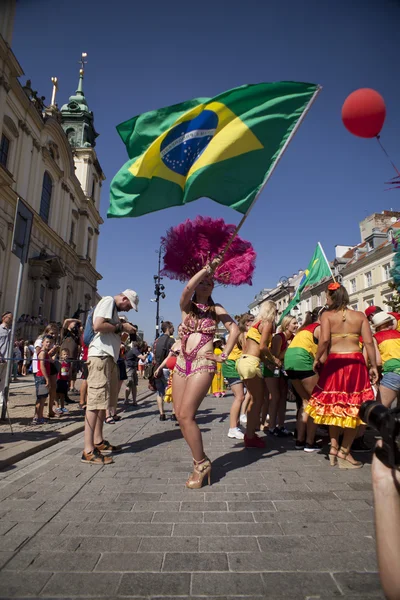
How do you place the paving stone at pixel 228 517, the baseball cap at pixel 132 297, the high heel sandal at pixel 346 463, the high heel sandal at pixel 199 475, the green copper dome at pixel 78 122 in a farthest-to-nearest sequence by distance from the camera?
the green copper dome at pixel 78 122 < the baseball cap at pixel 132 297 < the high heel sandal at pixel 346 463 < the high heel sandal at pixel 199 475 < the paving stone at pixel 228 517

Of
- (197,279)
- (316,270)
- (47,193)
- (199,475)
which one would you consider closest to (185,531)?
(199,475)

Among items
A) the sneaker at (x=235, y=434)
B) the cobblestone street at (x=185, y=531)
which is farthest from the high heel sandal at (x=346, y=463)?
the sneaker at (x=235, y=434)

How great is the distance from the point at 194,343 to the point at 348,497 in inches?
71.8

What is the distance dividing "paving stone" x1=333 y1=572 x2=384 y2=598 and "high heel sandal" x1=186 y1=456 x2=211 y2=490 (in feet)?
5.16

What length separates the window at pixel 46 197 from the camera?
31.5 m

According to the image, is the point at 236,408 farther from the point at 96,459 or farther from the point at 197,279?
the point at 197,279

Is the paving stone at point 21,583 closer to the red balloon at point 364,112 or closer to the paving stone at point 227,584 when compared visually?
the paving stone at point 227,584

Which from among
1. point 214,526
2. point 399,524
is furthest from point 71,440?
point 399,524

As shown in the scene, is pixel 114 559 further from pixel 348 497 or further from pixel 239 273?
pixel 239 273

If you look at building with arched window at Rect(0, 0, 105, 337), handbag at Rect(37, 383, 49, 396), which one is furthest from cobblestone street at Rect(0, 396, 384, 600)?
→ building with arched window at Rect(0, 0, 105, 337)

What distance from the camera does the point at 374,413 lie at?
1171 millimetres

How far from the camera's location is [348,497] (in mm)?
3023

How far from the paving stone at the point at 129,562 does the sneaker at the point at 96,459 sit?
212cm

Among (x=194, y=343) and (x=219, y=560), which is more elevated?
(x=194, y=343)
